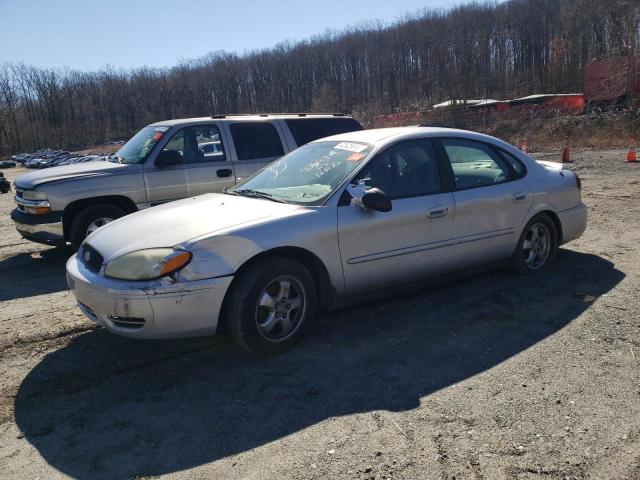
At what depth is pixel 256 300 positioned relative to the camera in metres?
3.67

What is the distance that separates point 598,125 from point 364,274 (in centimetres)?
2887

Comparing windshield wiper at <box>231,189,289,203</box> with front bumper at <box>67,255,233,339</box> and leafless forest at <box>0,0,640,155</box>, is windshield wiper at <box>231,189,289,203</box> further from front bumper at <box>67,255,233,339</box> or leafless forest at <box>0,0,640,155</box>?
leafless forest at <box>0,0,640,155</box>

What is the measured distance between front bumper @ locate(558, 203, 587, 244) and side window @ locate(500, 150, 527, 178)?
0.69m

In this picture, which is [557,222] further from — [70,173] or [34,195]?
[34,195]

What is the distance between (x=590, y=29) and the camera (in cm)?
6316

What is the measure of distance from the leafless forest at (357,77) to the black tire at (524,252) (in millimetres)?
45693

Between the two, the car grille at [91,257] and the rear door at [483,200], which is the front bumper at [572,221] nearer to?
the rear door at [483,200]

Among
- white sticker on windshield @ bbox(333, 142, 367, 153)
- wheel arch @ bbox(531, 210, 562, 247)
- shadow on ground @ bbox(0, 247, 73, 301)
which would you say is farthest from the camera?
shadow on ground @ bbox(0, 247, 73, 301)

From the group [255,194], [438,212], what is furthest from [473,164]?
[255,194]

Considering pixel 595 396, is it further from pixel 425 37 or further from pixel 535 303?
pixel 425 37

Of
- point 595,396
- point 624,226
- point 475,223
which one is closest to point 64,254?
point 475,223

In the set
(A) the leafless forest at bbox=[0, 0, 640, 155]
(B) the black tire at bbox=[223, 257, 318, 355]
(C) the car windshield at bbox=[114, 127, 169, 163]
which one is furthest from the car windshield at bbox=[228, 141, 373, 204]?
(A) the leafless forest at bbox=[0, 0, 640, 155]

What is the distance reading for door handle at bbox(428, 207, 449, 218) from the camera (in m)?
4.54

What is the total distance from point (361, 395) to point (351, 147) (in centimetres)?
225
